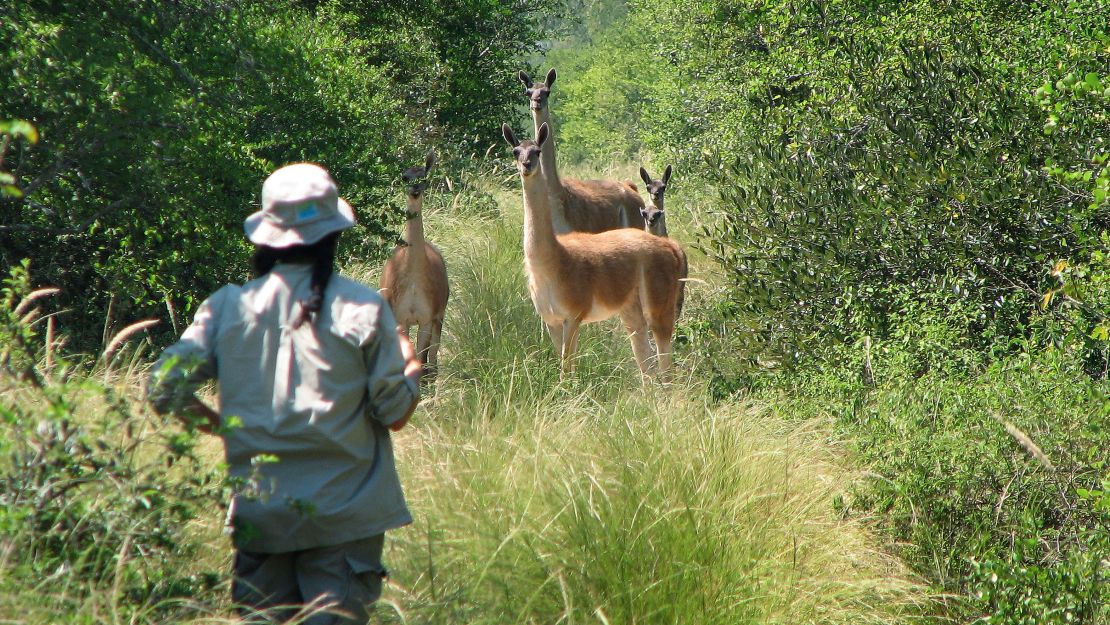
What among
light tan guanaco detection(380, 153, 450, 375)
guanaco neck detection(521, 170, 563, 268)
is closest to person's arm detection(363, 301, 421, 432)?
light tan guanaco detection(380, 153, 450, 375)

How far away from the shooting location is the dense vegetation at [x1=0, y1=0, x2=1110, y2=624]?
518cm

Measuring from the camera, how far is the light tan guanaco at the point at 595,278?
394 inches

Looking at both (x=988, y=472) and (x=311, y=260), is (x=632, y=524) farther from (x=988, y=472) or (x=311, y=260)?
(x=988, y=472)

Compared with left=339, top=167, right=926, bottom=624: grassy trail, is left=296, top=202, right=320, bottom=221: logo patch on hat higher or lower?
higher

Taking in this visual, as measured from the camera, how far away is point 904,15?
1062 cm

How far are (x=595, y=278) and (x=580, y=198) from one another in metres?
4.47

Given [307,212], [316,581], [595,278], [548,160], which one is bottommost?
[595,278]

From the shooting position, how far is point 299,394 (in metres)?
3.79

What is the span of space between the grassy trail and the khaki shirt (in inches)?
19.2

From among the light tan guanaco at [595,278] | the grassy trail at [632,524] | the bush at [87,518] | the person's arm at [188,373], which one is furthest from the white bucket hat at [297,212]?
the light tan guanaco at [595,278]

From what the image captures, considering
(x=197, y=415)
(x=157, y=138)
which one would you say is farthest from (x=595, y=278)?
(x=197, y=415)

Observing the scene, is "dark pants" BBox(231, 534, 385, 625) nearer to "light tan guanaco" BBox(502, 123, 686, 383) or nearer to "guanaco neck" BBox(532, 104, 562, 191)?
"light tan guanaco" BBox(502, 123, 686, 383)

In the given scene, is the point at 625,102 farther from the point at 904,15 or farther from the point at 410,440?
the point at 410,440

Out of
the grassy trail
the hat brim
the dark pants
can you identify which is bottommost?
the grassy trail
